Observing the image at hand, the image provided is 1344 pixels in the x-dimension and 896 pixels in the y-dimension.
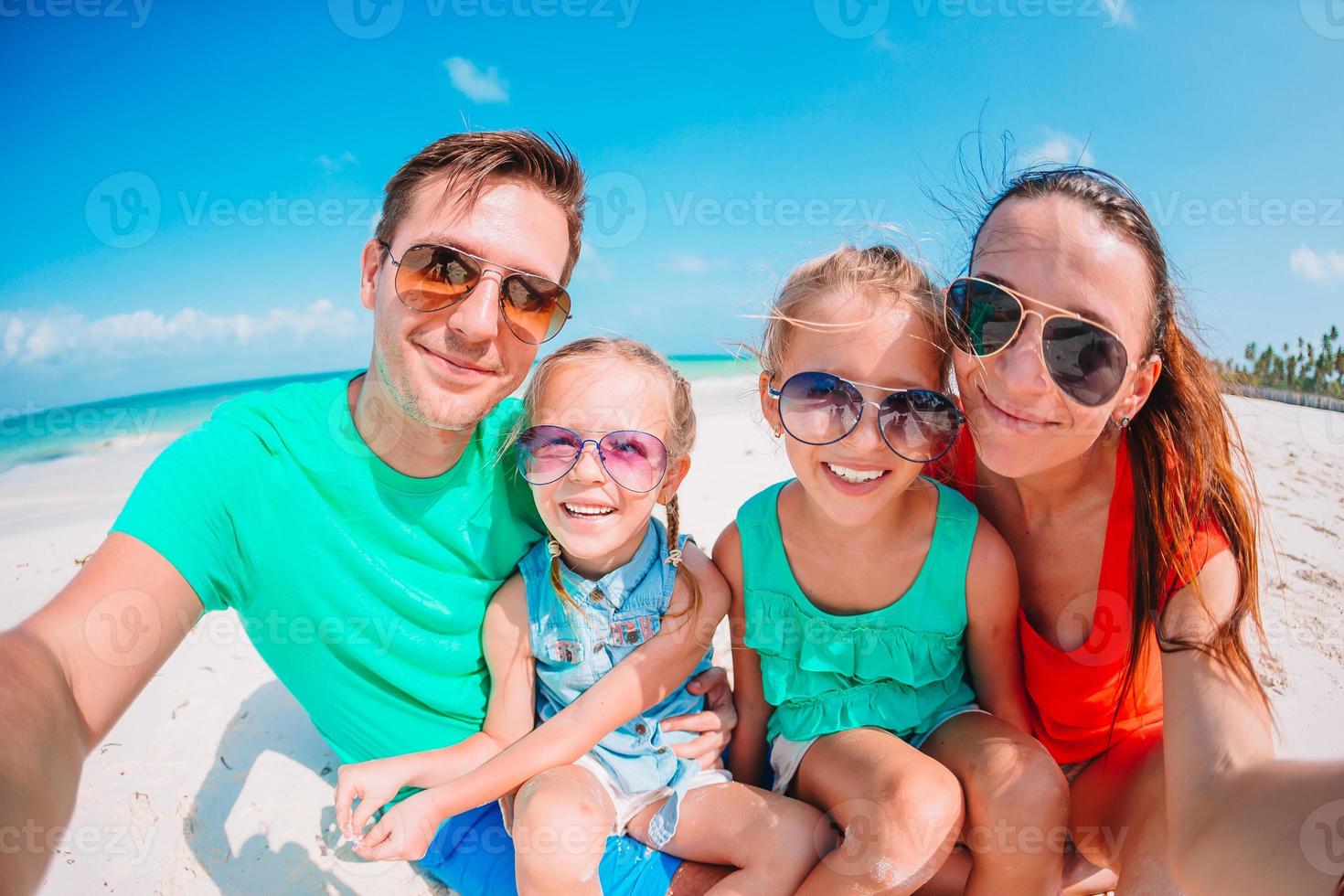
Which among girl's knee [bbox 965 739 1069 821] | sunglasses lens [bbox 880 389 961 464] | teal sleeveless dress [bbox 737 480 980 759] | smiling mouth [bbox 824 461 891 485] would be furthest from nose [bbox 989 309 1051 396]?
girl's knee [bbox 965 739 1069 821]

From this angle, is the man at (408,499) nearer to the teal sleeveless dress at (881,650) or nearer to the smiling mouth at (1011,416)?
the teal sleeveless dress at (881,650)

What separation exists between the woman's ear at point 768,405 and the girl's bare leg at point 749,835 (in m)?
1.26

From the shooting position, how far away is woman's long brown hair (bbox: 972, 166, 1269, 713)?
2.02m

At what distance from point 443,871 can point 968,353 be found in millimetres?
2648

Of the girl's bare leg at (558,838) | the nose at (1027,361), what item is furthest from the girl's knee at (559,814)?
the nose at (1027,361)

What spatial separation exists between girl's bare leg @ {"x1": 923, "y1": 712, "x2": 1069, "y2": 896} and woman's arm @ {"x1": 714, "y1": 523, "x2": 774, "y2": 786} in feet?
2.65

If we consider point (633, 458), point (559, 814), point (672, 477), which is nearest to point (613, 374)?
point (633, 458)

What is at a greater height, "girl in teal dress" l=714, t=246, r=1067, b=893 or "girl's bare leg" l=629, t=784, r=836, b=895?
"girl in teal dress" l=714, t=246, r=1067, b=893

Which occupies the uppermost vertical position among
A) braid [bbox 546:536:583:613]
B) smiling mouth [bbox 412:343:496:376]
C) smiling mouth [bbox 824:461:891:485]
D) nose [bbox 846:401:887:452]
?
nose [bbox 846:401:887:452]

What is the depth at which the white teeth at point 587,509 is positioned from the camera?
2.54 meters

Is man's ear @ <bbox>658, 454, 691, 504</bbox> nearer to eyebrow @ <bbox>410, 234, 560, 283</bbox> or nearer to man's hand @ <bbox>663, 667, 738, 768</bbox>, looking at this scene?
man's hand @ <bbox>663, 667, 738, 768</bbox>

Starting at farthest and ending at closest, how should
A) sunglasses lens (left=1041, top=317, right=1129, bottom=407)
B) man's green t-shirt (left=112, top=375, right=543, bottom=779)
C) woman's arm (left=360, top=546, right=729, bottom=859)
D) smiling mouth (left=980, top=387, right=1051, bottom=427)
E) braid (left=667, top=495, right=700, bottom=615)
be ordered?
braid (left=667, top=495, right=700, bottom=615)
man's green t-shirt (left=112, top=375, right=543, bottom=779)
woman's arm (left=360, top=546, right=729, bottom=859)
smiling mouth (left=980, top=387, right=1051, bottom=427)
sunglasses lens (left=1041, top=317, right=1129, bottom=407)

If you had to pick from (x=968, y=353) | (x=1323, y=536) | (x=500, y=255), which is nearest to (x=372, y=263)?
(x=500, y=255)

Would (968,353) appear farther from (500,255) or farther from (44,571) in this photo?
(44,571)
